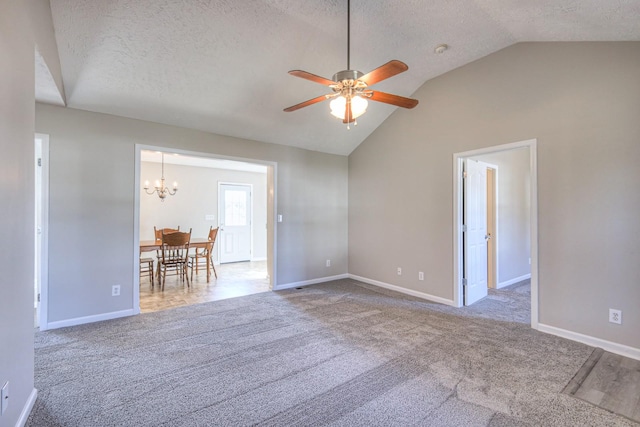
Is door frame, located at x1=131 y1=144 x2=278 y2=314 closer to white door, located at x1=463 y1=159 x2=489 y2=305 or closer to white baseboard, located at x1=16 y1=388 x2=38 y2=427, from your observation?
white baseboard, located at x1=16 y1=388 x2=38 y2=427

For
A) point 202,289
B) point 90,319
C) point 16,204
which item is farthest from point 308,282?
point 16,204

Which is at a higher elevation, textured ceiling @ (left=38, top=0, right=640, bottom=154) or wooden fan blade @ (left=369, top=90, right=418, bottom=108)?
textured ceiling @ (left=38, top=0, right=640, bottom=154)

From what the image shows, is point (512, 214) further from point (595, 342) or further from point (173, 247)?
point (173, 247)

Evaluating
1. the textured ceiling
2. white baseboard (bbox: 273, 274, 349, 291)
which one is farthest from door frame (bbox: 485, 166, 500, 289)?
white baseboard (bbox: 273, 274, 349, 291)

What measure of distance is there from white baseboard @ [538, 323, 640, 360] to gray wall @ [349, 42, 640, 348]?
44 mm

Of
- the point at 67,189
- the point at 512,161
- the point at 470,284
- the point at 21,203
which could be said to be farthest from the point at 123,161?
the point at 512,161

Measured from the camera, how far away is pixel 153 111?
3.59m

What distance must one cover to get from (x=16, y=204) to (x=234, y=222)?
20.1ft

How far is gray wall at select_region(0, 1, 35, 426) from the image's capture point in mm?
1476

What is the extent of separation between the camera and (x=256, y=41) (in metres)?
2.94

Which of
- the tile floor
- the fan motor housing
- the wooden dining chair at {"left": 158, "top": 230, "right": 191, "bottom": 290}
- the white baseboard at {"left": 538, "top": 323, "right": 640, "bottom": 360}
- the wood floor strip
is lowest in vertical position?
the wood floor strip

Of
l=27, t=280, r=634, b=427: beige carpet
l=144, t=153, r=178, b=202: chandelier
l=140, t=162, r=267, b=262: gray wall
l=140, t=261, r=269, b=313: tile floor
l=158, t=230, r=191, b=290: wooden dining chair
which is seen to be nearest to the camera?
l=27, t=280, r=634, b=427: beige carpet

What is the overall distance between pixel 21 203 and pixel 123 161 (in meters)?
2.02

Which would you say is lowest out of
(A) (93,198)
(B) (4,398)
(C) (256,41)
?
(B) (4,398)
